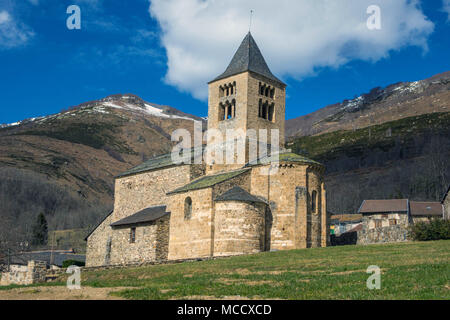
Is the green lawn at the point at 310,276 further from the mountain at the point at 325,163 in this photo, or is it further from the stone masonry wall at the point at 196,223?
the mountain at the point at 325,163

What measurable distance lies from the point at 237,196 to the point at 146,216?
1006 centimetres

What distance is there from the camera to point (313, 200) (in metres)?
38.5

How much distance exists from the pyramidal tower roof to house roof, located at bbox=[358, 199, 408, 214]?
19567mm

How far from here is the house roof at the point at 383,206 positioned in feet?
193

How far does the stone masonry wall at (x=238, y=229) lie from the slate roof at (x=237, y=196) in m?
0.29

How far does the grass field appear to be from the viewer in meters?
15.6

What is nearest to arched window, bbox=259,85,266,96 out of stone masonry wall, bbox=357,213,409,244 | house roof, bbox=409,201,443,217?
stone masonry wall, bbox=357,213,409,244

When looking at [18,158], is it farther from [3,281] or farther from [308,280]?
[308,280]

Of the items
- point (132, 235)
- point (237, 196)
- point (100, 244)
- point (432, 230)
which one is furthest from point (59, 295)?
point (100, 244)

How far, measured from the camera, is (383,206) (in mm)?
59844

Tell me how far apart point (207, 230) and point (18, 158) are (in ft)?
401

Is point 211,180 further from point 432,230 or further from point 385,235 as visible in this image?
point 432,230
